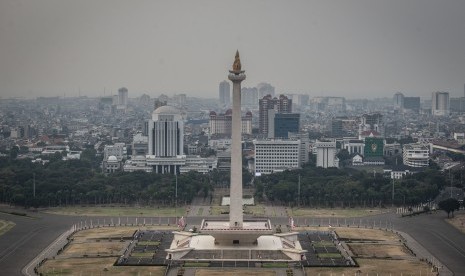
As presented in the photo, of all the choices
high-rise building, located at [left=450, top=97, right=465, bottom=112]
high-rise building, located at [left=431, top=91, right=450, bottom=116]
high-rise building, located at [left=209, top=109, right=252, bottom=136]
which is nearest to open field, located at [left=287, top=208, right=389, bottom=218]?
high-rise building, located at [left=209, top=109, right=252, bottom=136]

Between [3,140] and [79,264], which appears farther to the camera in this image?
[3,140]

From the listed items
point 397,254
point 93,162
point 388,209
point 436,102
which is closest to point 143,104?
point 436,102

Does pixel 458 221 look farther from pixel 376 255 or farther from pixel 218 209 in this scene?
pixel 218 209

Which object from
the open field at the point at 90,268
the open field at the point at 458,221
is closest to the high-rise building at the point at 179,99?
the open field at the point at 458,221

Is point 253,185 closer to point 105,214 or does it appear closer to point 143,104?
point 105,214

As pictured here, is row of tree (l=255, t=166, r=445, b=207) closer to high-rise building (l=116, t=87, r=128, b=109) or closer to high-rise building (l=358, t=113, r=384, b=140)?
high-rise building (l=358, t=113, r=384, b=140)

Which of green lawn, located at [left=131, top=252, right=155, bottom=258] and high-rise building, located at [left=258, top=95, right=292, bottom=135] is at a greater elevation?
high-rise building, located at [left=258, top=95, right=292, bottom=135]
